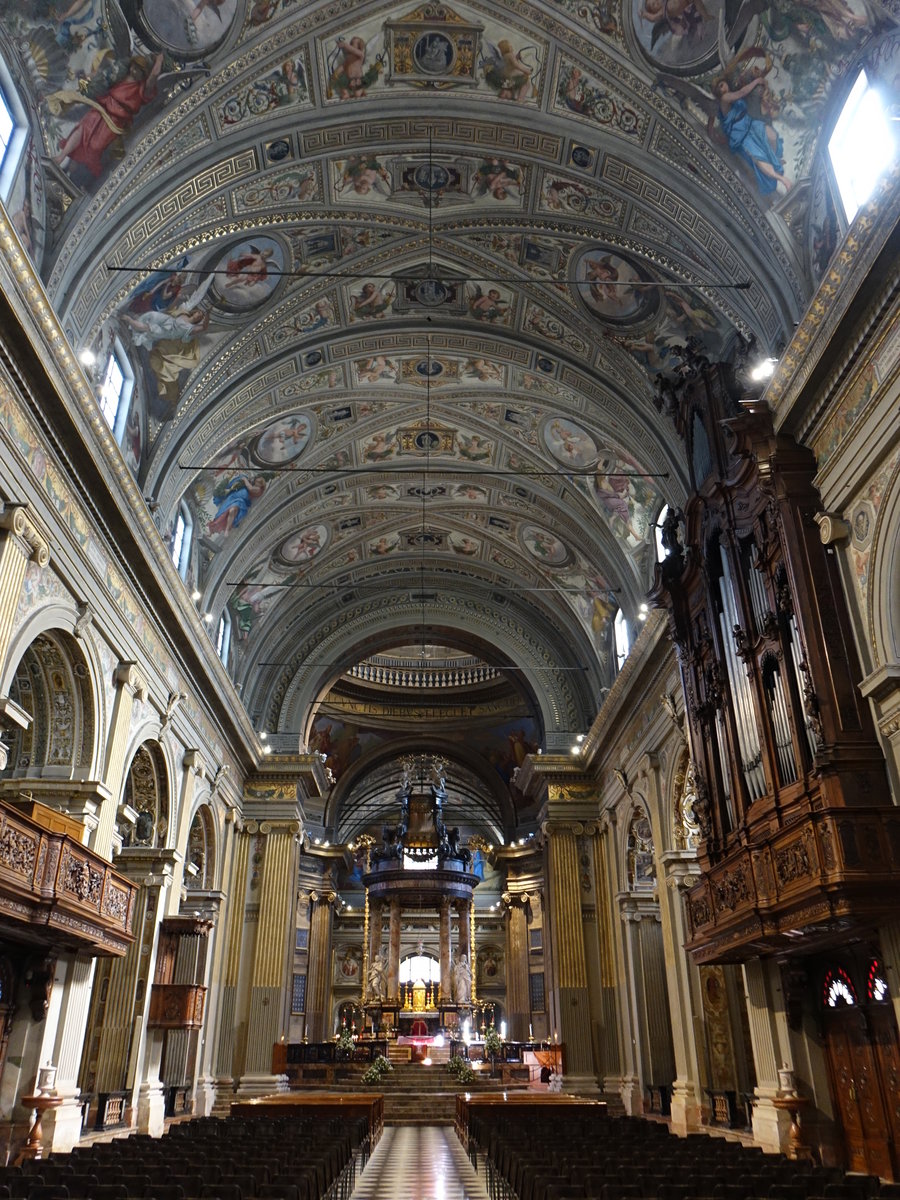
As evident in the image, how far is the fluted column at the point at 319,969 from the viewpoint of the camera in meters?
36.6

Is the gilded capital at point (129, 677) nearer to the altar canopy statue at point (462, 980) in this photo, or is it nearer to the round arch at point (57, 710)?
the round arch at point (57, 710)

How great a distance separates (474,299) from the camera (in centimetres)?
1795

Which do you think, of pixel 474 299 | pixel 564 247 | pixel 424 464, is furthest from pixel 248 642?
pixel 564 247

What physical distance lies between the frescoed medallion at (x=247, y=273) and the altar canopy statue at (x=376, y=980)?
2590 cm

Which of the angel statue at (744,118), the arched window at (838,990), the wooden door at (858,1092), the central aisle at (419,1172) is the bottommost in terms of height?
the central aisle at (419,1172)

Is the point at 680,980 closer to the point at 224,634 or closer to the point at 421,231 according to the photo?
the point at 224,634

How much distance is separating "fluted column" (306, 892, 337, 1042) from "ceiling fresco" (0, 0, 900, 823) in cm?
1843

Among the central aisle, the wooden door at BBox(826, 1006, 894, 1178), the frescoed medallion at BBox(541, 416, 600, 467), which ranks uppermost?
the frescoed medallion at BBox(541, 416, 600, 467)

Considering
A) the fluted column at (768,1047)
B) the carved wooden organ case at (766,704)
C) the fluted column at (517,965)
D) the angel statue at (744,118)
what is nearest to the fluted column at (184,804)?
the carved wooden organ case at (766,704)

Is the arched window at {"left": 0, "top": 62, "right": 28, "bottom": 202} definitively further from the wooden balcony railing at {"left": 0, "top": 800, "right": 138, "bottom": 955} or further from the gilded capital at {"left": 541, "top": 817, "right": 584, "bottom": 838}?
the gilded capital at {"left": 541, "top": 817, "right": 584, "bottom": 838}

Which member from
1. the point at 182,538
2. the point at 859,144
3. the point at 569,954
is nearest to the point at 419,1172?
the point at 569,954

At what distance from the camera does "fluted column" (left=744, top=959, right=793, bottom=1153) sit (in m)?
12.1

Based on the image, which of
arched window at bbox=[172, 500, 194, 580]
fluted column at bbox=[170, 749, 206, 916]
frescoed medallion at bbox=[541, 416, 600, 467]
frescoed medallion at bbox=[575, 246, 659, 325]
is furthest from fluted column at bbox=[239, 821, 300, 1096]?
frescoed medallion at bbox=[575, 246, 659, 325]

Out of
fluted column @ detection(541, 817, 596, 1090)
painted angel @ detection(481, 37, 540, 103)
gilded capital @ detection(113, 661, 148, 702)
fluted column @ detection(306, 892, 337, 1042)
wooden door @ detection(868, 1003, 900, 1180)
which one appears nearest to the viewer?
wooden door @ detection(868, 1003, 900, 1180)
